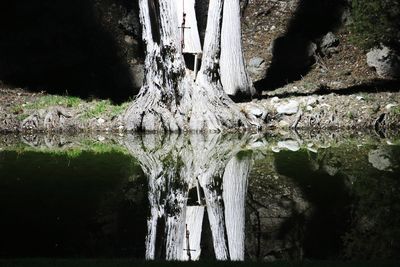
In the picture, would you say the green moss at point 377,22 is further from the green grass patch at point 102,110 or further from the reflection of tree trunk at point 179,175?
the green grass patch at point 102,110

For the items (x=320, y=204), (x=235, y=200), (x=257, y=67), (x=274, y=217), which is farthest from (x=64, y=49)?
(x=274, y=217)

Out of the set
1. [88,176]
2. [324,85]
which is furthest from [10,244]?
[324,85]

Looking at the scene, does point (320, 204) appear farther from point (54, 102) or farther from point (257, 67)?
point (257, 67)

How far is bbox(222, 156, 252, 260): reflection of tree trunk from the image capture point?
6809mm

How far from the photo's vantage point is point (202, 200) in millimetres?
8688

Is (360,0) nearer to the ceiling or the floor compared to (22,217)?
nearer to the ceiling

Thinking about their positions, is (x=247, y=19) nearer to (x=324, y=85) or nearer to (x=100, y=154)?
(x=324, y=85)

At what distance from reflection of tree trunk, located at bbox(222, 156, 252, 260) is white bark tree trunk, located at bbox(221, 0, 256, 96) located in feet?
16.9

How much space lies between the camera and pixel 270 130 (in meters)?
15.7

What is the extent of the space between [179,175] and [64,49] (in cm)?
1145

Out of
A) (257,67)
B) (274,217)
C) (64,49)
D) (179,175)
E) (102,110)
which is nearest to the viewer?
(274,217)

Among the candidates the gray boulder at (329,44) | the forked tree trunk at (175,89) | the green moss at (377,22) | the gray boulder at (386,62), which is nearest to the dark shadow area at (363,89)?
the gray boulder at (386,62)

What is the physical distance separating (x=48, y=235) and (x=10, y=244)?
0.43 m

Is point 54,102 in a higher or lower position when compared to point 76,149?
higher
